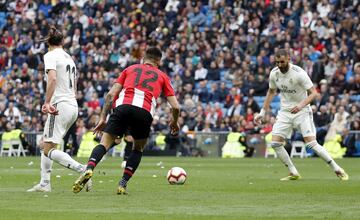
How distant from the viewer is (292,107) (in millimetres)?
19469

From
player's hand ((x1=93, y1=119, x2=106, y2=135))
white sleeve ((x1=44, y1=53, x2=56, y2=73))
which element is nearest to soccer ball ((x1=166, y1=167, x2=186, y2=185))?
player's hand ((x1=93, y1=119, x2=106, y2=135))

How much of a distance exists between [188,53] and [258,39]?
10.8 ft

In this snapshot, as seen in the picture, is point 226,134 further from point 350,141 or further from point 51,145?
point 51,145

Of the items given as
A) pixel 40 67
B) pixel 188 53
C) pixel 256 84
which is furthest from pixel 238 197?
pixel 40 67

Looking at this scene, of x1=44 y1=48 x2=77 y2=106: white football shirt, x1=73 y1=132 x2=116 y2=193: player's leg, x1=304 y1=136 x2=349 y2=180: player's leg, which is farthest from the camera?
x1=304 y1=136 x2=349 y2=180: player's leg

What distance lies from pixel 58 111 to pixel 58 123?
19 centimetres

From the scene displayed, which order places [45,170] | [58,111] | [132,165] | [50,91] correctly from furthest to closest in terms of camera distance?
[45,170]
[58,111]
[50,91]
[132,165]

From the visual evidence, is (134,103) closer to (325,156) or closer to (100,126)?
(100,126)

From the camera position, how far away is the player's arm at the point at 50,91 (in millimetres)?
14664

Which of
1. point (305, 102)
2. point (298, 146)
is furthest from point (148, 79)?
point (298, 146)

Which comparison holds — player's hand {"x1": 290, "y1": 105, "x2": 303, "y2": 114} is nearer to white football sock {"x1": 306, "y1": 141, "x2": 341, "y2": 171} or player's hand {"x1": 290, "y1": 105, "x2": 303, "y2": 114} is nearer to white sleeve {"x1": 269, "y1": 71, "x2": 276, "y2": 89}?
white football sock {"x1": 306, "y1": 141, "x2": 341, "y2": 171}

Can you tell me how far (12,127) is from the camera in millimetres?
40031

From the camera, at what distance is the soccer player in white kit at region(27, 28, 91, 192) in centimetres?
1503

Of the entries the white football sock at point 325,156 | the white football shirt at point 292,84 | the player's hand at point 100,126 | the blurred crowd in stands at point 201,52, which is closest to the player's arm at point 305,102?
the white football shirt at point 292,84
